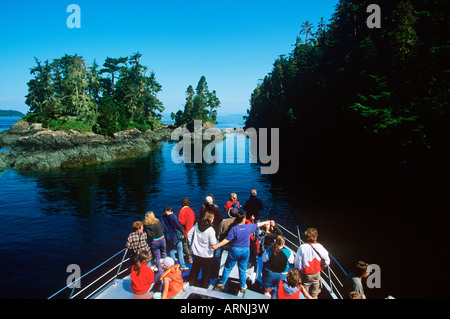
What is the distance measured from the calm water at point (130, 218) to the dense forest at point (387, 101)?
Answer: 3690 mm

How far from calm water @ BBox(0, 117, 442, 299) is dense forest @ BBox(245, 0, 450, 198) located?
369cm

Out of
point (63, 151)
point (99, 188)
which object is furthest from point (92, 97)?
point (99, 188)

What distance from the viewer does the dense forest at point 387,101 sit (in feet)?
52.9

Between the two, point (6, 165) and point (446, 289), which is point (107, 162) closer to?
point (6, 165)

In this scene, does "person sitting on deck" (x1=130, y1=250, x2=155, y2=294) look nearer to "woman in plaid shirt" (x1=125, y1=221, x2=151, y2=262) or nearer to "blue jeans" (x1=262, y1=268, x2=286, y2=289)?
"woman in plaid shirt" (x1=125, y1=221, x2=151, y2=262)

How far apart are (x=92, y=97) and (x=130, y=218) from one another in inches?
2086

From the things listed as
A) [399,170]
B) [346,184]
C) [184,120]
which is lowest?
[346,184]

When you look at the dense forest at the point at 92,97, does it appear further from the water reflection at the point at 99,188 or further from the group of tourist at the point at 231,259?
the group of tourist at the point at 231,259

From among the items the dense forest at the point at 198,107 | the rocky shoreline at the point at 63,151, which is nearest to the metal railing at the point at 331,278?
the rocky shoreline at the point at 63,151

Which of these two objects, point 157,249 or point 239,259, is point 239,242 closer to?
point 239,259

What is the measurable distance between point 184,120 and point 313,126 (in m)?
68.6

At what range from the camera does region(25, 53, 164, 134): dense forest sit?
174ft

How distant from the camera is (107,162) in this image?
40.3 meters

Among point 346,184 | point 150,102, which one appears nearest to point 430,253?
point 346,184
